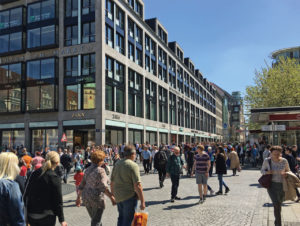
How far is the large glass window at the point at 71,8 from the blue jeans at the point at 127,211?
29.2 meters

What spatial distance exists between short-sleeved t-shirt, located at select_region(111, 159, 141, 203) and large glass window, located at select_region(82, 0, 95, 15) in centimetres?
2792

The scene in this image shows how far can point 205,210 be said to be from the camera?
7867 mm

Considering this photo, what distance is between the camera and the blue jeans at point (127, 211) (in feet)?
15.4

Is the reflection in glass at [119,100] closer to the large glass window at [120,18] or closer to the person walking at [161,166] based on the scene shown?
the large glass window at [120,18]

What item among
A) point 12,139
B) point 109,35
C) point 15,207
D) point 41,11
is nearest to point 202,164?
point 15,207

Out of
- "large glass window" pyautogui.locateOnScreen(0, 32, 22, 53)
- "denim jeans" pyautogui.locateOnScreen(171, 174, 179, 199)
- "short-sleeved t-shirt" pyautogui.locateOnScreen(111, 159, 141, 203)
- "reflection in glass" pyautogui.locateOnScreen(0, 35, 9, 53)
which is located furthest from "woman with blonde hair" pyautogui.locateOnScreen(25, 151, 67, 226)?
"reflection in glass" pyautogui.locateOnScreen(0, 35, 9, 53)

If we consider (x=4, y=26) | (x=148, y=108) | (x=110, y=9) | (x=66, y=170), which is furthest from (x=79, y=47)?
(x=66, y=170)

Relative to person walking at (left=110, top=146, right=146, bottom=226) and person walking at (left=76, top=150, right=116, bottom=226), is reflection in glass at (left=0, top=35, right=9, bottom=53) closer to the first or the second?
person walking at (left=76, top=150, right=116, bottom=226)

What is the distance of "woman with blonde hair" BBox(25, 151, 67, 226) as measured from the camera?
12.1 feet

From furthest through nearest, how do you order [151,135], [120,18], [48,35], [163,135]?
[163,135] < [151,135] < [120,18] < [48,35]

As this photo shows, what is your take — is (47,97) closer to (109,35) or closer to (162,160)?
(109,35)

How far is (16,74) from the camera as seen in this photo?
109 ft

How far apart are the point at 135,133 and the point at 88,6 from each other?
52.8ft

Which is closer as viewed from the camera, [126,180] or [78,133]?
[126,180]
